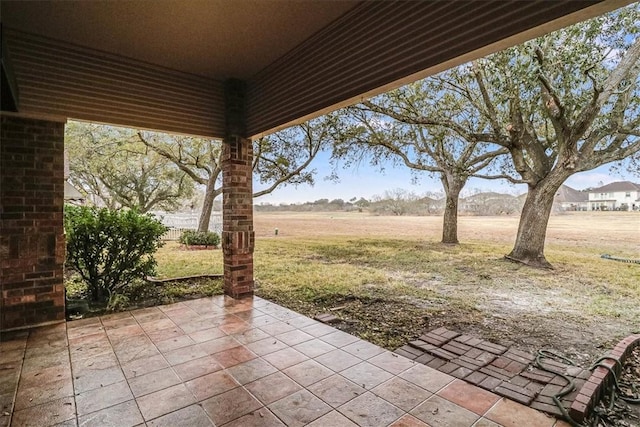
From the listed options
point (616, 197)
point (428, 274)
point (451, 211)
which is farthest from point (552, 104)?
point (451, 211)

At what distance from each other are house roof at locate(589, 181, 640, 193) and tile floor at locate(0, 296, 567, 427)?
7.98m

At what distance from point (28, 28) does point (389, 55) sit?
3.14 m

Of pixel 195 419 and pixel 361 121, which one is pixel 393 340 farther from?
pixel 361 121

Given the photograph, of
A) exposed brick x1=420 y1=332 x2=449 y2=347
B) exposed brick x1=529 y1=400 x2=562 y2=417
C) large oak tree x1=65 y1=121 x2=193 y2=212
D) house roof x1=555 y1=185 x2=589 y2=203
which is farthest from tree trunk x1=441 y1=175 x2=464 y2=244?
large oak tree x1=65 y1=121 x2=193 y2=212

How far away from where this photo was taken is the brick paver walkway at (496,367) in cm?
200

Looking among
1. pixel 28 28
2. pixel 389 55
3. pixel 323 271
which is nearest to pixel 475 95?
pixel 323 271

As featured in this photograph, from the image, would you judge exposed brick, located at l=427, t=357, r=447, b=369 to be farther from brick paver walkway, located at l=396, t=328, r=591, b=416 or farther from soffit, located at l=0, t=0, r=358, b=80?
soffit, located at l=0, t=0, r=358, b=80

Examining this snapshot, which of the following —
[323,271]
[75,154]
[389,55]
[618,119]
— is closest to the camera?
[389,55]

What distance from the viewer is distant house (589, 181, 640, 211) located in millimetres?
6730

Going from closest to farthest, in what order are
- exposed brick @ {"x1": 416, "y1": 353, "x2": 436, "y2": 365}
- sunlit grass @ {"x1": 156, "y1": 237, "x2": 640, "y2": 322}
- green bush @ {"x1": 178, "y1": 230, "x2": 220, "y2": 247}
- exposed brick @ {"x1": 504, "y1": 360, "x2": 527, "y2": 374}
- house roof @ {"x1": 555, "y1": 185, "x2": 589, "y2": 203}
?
exposed brick @ {"x1": 504, "y1": 360, "x2": 527, "y2": 374}
exposed brick @ {"x1": 416, "y1": 353, "x2": 436, "y2": 365}
sunlit grass @ {"x1": 156, "y1": 237, "x2": 640, "y2": 322}
house roof @ {"x1": 555, "y1": 185, "x2": 589, "y2": 203}
green bush @ {"x1": 178, "y1": 230, "x2": 220, "y2": 247}

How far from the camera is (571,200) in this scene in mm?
8125

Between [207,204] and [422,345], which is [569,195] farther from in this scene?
[207,204]

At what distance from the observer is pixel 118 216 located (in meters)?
4.09

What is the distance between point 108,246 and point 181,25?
111 inches
